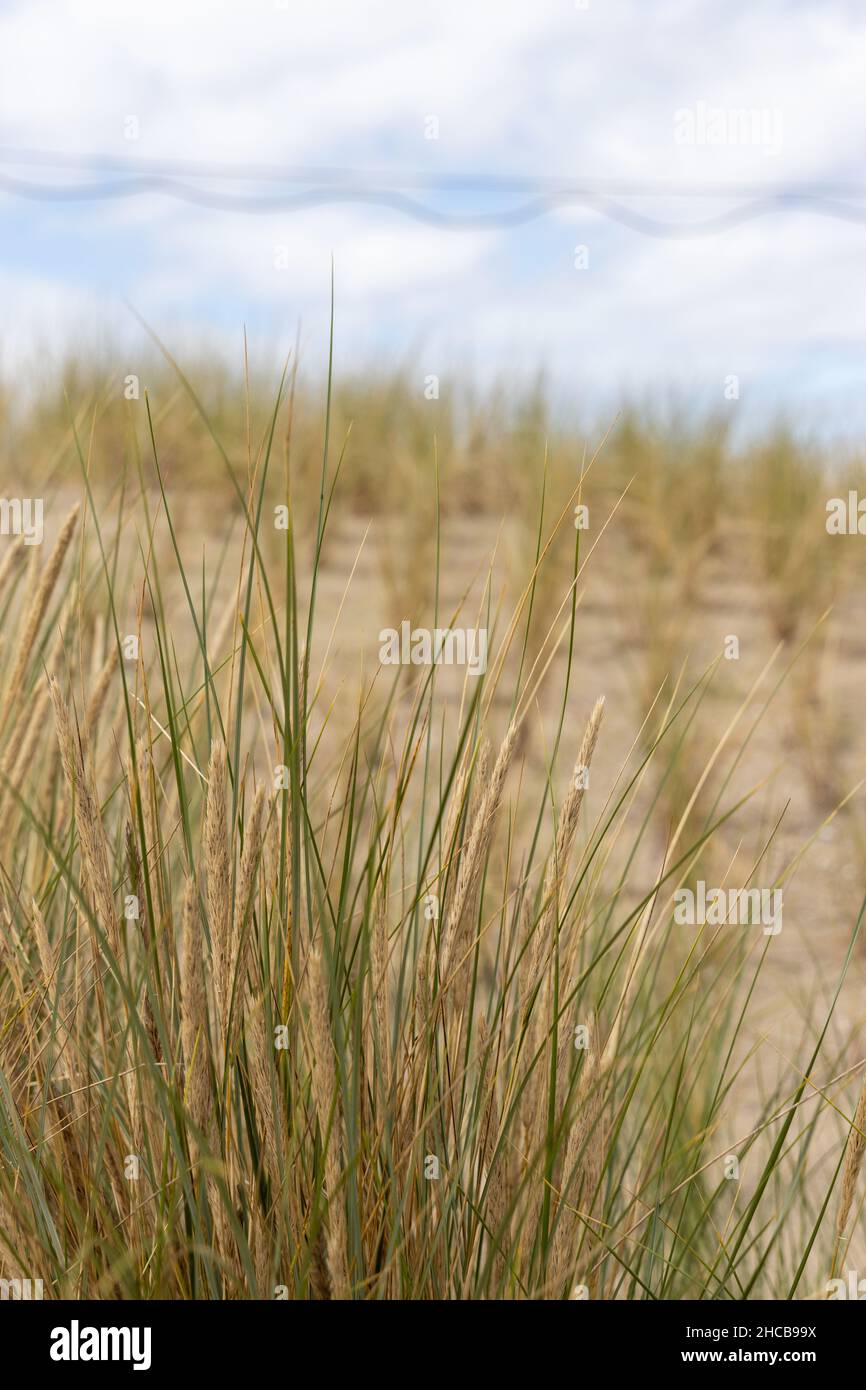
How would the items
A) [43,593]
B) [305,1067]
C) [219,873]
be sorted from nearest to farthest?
1. [219,873]
2. [305,1067]
3. [43,593]

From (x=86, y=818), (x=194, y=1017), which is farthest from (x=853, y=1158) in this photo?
(x=86, y=818)

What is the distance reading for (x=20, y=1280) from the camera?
0.84 metres

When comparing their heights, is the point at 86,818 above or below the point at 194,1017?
above

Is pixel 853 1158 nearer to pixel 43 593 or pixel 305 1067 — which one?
pixel 305 1067

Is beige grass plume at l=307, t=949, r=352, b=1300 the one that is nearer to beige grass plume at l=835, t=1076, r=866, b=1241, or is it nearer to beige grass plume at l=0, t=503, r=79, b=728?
beige grass plume at l=835, t=1076, r=866, b=1241

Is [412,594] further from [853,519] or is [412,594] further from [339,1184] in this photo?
[339,1184]

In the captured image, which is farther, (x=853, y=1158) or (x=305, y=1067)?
(x=305, y=1067)

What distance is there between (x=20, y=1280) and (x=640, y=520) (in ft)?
14.1

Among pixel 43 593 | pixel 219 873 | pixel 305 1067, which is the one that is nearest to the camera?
pixel 219 873
